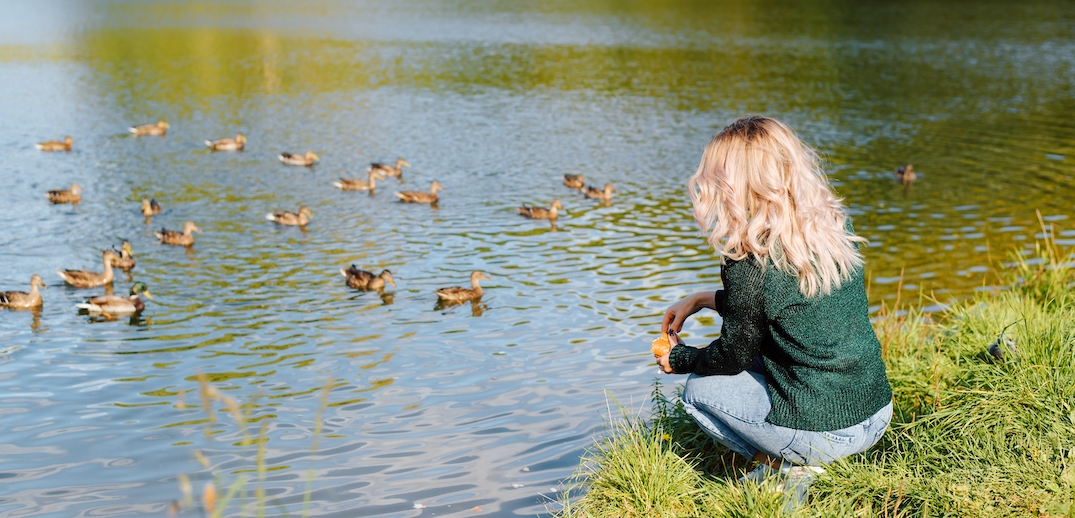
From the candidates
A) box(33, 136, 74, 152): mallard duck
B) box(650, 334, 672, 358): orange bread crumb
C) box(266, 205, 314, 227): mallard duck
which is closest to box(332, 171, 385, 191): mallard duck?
box(266, 205, 314, 227): mallard duck

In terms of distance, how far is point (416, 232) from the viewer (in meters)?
15.3

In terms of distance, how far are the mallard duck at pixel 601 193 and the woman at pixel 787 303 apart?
12186 millimetres

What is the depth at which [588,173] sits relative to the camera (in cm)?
1964

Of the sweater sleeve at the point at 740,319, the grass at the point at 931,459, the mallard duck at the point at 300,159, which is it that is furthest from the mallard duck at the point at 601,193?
the sweater sleeve at the point at 740,319

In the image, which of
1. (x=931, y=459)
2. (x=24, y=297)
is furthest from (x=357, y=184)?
(x=931, y=459)

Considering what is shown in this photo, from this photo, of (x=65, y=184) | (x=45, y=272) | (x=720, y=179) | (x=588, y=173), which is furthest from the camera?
(x=588, y=173)

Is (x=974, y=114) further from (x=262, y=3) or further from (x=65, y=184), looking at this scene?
(x=262, y=3)

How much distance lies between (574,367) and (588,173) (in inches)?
417

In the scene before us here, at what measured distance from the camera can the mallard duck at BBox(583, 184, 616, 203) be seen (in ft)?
56.2

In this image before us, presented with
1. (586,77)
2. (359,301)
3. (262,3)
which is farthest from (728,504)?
(262,3)

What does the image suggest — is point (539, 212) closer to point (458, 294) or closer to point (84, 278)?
point (458, 294)

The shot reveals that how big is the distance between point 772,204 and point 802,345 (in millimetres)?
689

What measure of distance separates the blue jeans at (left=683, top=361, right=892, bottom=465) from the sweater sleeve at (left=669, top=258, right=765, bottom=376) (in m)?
0.13

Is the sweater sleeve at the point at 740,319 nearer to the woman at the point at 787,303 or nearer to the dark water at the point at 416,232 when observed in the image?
the woman at the point at 787,303
